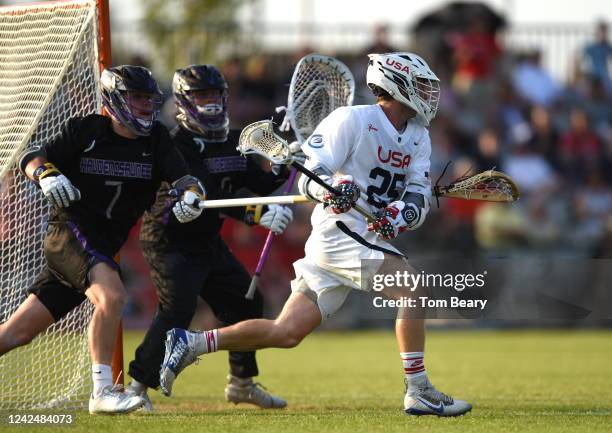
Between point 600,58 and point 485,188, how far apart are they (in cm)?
1131

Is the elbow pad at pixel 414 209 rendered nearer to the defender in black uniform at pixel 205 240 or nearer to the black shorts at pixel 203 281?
the defender in black uniform at pixel 205 240

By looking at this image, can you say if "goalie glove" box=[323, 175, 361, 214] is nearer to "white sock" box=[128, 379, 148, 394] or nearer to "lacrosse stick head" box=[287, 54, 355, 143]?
"lacrosse stick head" box=[287, 54, 355, 143]

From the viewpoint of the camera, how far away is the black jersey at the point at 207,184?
24.7ft

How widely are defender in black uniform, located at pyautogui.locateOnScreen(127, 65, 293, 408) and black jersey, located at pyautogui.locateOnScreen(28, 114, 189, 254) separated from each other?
436mm

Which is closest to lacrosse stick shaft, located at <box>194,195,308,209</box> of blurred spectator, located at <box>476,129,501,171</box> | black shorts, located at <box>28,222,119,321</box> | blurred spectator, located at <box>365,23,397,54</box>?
black shorts, located at <box>28,222,119,321</box>

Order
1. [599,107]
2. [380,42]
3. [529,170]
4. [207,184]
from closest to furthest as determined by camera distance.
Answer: [207,184], [380,42], [529,170], [599,107]

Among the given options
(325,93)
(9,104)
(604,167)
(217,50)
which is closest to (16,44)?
(9,104)

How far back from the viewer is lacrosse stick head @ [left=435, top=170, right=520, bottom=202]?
7.00 meters

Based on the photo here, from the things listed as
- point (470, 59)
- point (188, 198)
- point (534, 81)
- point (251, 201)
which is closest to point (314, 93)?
point (251, 201)

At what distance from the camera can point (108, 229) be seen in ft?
23.1

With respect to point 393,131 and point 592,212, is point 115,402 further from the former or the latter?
point 592,212

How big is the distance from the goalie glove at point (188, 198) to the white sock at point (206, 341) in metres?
0.74

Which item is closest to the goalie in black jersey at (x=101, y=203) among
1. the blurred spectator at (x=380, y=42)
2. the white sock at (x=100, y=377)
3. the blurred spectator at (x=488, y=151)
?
the white sock at (x=100, y=377)

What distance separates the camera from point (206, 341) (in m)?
6.71
